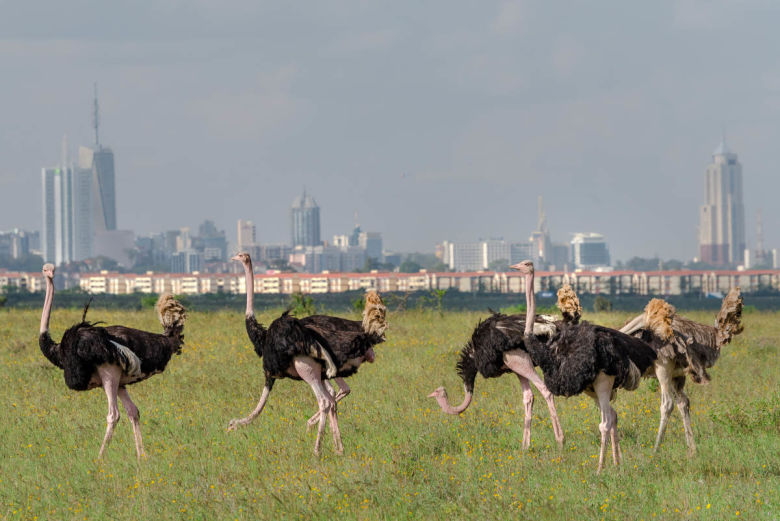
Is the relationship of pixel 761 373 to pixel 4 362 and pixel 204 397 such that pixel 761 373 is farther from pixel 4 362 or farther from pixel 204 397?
pixel 4 362

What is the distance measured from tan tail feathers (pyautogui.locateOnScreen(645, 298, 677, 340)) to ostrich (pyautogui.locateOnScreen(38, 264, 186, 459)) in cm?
563

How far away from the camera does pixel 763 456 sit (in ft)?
40.4

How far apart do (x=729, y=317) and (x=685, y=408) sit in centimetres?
114

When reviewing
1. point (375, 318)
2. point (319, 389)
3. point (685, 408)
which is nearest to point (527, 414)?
point (685, 408)

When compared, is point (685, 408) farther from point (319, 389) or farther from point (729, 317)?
point (319, 389)

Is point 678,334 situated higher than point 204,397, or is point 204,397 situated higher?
point 678,334

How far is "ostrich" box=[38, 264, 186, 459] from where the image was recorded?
13500 millimetres

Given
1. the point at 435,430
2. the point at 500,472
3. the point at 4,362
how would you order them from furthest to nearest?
the point at 4,362 < the point at 435,430 < the point at 500,472

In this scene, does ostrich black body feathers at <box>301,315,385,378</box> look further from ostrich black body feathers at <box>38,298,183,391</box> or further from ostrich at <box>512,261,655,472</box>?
ostrich at <box>512,261,655,472</box>

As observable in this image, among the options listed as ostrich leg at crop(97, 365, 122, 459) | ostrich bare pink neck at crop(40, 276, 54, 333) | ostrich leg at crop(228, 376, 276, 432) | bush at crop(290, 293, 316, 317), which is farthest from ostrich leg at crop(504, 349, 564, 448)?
bush at crop(290, 293, 316, 317)

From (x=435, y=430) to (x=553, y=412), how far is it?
1542 mm

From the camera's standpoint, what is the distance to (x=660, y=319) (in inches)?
501

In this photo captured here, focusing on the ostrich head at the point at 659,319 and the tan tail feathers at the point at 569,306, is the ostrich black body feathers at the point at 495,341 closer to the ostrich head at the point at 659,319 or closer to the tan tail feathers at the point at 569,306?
the tan tail feathers at the point at 569,306

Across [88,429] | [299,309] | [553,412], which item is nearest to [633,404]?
[553,412]
